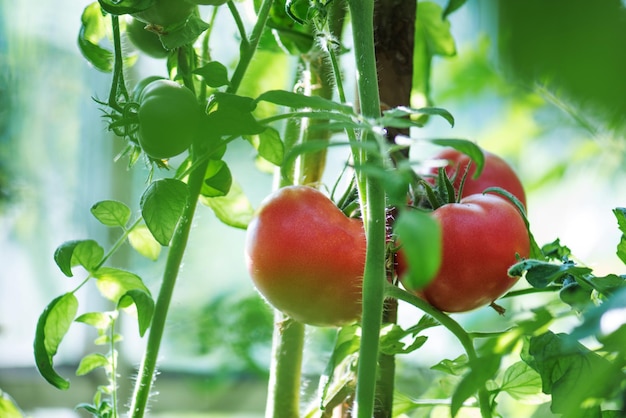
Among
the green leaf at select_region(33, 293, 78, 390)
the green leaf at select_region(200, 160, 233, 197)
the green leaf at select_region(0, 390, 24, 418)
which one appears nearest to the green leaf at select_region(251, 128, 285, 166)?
the green leaf at select_region(200, 160, 233, 197)

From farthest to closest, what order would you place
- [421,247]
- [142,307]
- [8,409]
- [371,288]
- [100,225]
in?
1. [100,225]
2. [8,409]
3. [142,307]
4. [371,288]
5. [421,247]

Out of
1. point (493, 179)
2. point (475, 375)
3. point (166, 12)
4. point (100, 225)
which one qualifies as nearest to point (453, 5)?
point (493, 179)

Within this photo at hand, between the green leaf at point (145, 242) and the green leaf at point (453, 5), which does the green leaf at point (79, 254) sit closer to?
the green leaf at point (145, 242)

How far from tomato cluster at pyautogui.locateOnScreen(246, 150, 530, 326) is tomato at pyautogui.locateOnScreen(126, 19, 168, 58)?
0.35ft

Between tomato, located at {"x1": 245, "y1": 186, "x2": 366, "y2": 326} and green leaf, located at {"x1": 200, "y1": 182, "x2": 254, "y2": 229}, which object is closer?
tomato, located at {"x1": 245, "y1": 186, "x2": 366, "y2": 326}

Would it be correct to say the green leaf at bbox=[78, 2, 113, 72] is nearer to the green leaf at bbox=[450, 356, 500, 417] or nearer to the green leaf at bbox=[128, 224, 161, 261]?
the green leaf at bbox=[128, 224, 161, 261]

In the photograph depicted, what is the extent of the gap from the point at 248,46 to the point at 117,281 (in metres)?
0.15

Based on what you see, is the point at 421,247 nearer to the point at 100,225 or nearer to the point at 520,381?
the point at 520,381

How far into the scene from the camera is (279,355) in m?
0.45

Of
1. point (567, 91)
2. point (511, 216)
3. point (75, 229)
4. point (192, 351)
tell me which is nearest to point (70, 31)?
point (75, 229)

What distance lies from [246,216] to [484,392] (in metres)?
0.19

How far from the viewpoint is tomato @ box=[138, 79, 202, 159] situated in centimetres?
30

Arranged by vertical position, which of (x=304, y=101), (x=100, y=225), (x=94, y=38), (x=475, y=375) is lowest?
(x=475, y=375)

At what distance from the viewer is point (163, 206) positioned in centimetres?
33
